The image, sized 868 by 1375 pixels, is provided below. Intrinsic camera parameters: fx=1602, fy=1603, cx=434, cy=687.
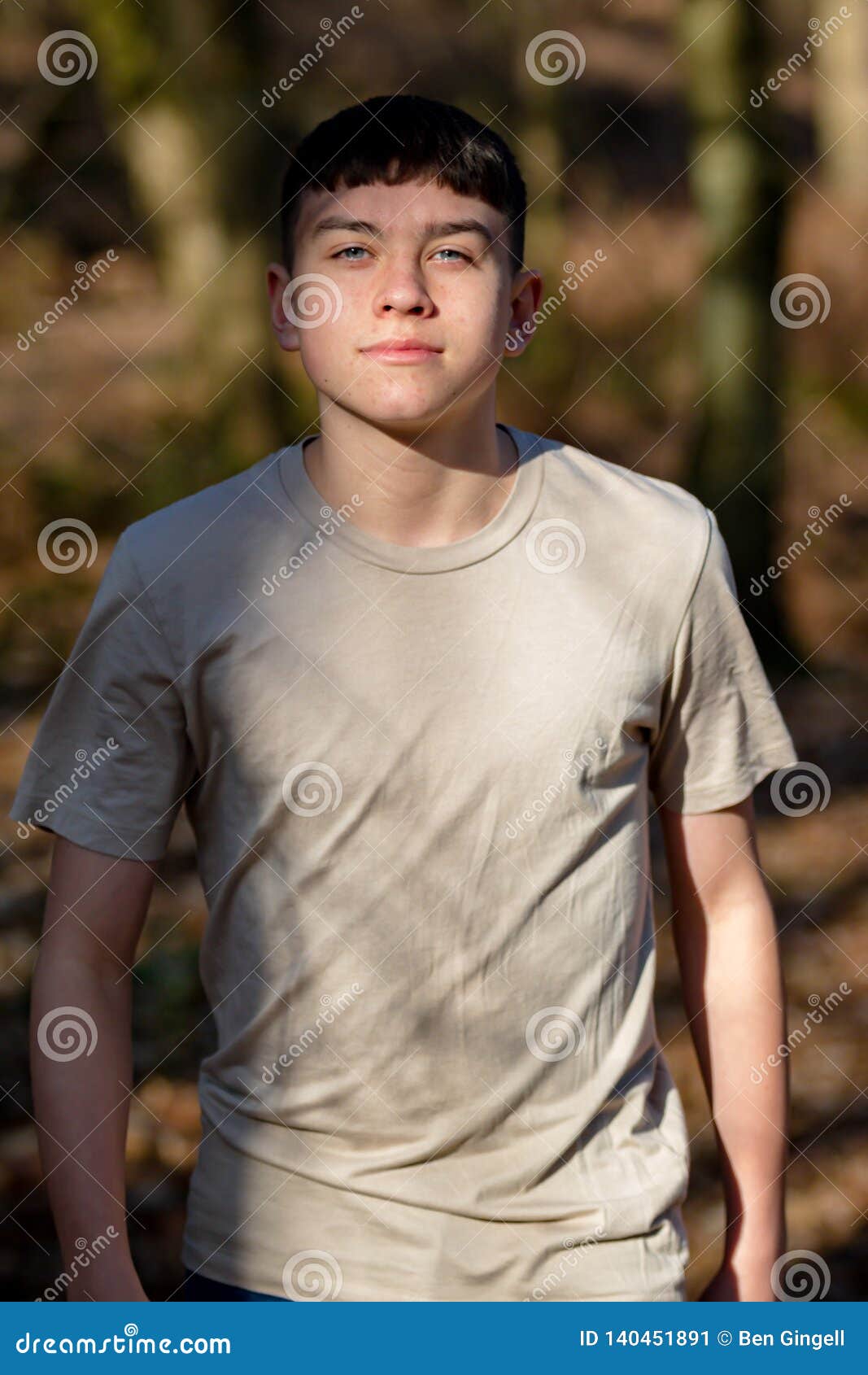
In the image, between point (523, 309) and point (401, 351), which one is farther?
point (523, 309)

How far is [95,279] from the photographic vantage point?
48.5ft

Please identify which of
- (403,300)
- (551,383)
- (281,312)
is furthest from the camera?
(551,383)

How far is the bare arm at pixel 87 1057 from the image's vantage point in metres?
1.79

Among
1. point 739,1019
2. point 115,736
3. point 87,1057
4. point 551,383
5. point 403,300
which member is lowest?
point 87,1057

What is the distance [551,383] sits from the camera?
11484 mm

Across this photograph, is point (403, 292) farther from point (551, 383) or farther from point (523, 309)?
point (551, 383)

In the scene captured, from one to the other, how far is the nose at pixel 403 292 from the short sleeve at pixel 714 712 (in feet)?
1.43

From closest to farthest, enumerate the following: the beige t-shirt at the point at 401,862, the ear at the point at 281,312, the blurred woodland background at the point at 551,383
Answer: the beige t-shirt at the point at 401,862 < the ear at the point at 281,312 < the blurred woodland background at the point at 551,383

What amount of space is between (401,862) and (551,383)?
32.9 ft

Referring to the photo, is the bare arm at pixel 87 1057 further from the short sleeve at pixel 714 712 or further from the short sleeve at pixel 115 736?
the short sleeve at pixel 714 712

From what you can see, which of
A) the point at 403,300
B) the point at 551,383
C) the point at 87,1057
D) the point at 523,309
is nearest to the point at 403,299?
the point at 403,300

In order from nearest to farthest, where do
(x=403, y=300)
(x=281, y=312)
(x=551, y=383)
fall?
(x=403, y=300), (x=281, y=312), (x=551, y=383)

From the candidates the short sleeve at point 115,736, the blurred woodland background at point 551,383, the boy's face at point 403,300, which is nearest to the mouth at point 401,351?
the boy's face at point 403,300

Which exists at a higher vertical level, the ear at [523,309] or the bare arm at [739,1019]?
the ear at [523,309]
